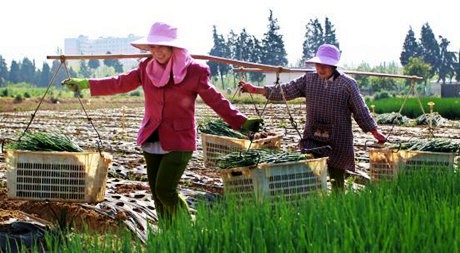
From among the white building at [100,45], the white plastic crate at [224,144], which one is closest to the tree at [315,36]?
the white plastic crate at [224,144]

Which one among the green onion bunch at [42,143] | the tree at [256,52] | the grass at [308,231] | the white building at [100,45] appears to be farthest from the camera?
the white building at [100,45]

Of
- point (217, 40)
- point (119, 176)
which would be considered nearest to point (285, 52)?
point (217, 40)

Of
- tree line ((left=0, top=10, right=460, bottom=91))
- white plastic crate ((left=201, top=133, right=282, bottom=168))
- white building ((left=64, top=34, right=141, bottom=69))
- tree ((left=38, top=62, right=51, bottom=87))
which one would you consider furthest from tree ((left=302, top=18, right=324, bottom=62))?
white building ((left=64, top=34, right=141, bottom=69))

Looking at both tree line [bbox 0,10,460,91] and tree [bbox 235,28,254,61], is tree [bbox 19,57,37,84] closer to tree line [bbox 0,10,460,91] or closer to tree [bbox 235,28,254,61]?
tree line [bbox 0,10,460,91]

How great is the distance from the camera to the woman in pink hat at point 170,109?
148 inches

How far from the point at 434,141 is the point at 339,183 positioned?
2.50 feet

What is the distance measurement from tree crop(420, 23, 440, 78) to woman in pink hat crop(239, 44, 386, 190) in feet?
232

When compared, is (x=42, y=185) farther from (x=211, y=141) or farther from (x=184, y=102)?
(x=211, y=141)

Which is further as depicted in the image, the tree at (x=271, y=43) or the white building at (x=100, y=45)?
the white building at (x=100, y=45)

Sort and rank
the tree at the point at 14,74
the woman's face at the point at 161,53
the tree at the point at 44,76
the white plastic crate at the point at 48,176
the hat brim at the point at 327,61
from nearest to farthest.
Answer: the woman's face at the point at 161,53
the white plastic crate at the point at 48,176
the hat brim at the point at 327,61
the tree at the point at 44,76
the tree at the point at 14,74

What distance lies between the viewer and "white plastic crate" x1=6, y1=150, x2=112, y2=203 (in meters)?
4.13

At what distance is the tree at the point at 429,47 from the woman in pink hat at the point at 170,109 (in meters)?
71.7

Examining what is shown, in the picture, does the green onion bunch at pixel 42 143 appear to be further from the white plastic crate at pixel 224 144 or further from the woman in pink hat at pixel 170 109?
the white plastic crate at pixel 224 144

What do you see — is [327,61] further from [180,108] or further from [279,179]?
[180,108]
